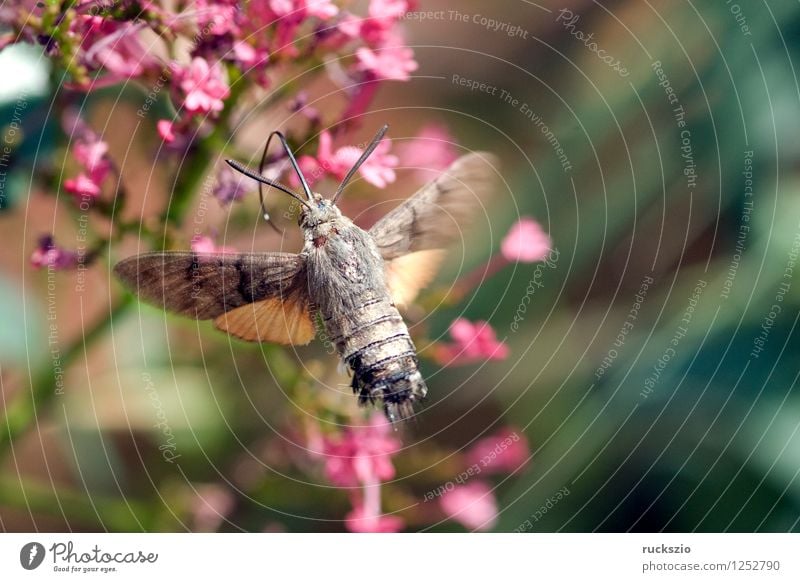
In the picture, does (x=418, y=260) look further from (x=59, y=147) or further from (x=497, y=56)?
(x=497, y=56)

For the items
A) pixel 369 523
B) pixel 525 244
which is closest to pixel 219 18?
pixel 525 244

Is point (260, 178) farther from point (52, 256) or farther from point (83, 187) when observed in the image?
point (52, 256)

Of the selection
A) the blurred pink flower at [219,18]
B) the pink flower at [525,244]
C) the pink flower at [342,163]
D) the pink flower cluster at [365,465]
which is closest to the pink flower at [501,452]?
the pink flower cluster at [365,465]

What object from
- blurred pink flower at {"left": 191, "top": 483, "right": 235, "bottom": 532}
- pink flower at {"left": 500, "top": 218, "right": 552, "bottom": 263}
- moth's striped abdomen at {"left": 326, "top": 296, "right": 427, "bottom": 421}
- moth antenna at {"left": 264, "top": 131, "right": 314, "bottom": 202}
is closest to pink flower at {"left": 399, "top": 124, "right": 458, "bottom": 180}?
pink flower at {"left": 500, "top": 218, "right": 552, "bottom": 263}
